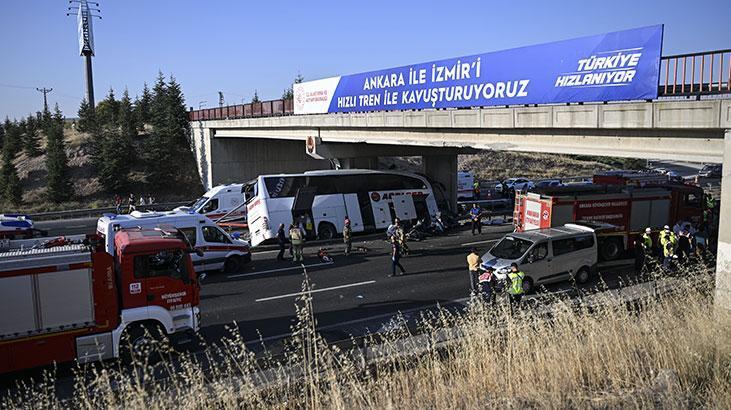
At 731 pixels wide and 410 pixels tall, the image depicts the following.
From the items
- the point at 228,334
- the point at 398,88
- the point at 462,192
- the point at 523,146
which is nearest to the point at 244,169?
the point at 462,192

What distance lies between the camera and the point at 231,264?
18.7 meters

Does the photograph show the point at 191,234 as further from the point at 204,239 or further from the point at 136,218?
the point at 136,218

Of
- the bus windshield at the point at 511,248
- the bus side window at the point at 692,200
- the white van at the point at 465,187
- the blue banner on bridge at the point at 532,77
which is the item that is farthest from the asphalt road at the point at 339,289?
the white van at the point at 465,187

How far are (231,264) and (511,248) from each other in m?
9.16

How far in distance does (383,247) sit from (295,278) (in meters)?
5.85

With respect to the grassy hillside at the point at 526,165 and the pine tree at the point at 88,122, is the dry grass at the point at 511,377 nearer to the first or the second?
the pine tree at the point at 88,122

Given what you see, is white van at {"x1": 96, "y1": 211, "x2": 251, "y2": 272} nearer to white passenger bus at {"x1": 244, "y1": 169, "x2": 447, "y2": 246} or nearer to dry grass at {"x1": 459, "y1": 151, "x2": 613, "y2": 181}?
white passenger bus at {"x1": 244, "y1": 169, "x2": 447, "y2": 246}

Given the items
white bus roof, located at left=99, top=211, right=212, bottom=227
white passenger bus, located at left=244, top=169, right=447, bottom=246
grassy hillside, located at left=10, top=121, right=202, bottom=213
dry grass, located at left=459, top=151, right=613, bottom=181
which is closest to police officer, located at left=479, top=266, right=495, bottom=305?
white bus roof, located at left=99, top=211, right=212, bottom=227

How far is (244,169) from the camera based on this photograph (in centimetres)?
4494

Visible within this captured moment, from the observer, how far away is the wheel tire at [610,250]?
708 inches

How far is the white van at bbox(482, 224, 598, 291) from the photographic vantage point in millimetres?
15219

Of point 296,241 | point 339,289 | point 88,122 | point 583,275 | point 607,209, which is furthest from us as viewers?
point 88,122

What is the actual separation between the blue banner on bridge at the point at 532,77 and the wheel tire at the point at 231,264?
9444 mm

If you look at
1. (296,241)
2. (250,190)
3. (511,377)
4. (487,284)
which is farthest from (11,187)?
(511,377)
